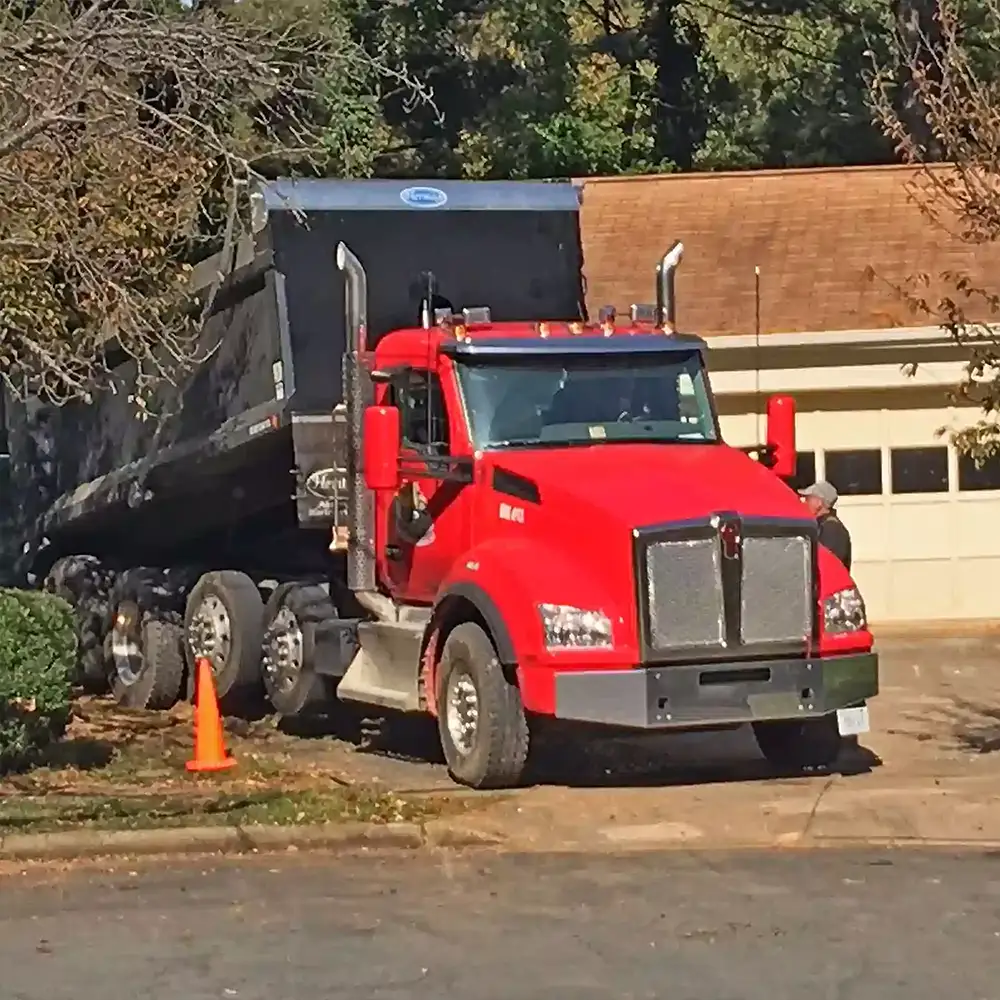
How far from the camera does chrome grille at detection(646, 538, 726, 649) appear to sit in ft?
38.3

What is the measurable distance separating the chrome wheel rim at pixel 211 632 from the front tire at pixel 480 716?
327 cm

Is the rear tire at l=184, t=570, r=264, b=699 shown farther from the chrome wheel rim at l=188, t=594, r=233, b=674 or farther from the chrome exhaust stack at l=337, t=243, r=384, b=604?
the chrome exhaust stack at l=337, t=243, r=384, b=604

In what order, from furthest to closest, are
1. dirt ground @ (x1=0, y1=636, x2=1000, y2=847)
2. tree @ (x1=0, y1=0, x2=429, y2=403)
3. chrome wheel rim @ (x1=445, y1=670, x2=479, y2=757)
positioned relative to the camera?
chrome wheel rim @ (x1=445, y1=670, x2=479, y2=757), tree @ (x1=0, y1=0, x2=429, y2=403), dirt ground @ (x1=0, y1=636, x2=1000, y2=847)

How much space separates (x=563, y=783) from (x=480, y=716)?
2.72 ft

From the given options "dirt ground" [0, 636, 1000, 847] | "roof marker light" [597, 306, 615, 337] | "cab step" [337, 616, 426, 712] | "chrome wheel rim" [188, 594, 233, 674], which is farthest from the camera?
"chrome wheel rim" [188, 594, 233, 674]

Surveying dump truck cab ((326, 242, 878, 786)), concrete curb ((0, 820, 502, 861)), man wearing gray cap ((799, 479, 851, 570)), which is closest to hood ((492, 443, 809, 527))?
dump truck cab ((326, 242, 878, 786))

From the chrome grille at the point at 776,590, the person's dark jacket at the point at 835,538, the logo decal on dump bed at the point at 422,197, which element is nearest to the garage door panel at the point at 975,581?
the person's dark jacket at the point at 835,538

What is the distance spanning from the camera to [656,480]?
12.1 meters

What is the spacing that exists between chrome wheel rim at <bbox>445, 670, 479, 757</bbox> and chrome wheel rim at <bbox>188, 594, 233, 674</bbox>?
10.6 feet

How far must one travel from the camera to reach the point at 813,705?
11.9m

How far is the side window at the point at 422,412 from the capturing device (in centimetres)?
1300

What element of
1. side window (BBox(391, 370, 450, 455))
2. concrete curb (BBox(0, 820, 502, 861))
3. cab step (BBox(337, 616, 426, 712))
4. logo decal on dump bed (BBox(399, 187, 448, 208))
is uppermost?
logo decal on dump bed (BBox(399, 187, 448, 208))

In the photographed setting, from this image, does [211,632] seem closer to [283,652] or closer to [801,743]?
[283,652]

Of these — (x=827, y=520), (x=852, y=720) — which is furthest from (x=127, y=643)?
(x=852, y=720)
